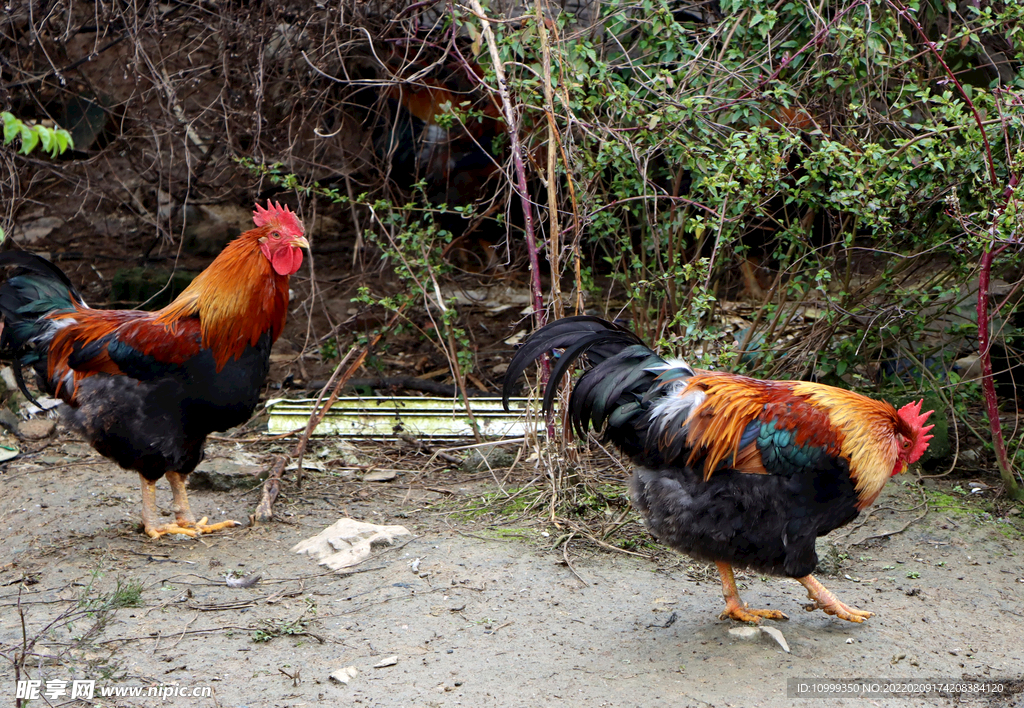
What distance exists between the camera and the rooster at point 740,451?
3588 mm

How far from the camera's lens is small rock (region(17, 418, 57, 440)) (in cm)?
656

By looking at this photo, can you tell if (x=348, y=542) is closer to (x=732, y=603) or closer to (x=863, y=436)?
(x=732, y=603)

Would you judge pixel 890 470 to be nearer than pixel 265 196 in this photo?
Yes

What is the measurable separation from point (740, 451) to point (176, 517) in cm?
342

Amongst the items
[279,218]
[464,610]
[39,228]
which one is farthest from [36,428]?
[464,610]

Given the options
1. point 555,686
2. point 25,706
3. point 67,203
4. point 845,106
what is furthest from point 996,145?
point 67,203

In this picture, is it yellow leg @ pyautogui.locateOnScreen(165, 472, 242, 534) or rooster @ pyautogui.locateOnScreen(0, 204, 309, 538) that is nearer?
rooster @ pyautogui.locateOnScreen(0, 204, 309, 538)

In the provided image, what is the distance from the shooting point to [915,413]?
388 centimetres

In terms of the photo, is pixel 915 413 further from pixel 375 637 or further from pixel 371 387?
pixel 371 387

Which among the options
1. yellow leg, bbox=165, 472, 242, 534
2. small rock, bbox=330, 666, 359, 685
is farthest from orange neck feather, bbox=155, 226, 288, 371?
small rock, bbox=330, 666, 359, 685

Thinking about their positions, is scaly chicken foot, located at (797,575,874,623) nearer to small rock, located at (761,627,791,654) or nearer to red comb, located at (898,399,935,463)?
small rock, located at (761,627,791,654)

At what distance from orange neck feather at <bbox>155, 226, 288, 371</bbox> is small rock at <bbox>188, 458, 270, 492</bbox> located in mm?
1291

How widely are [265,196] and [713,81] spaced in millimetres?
4372

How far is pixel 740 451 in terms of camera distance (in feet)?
11.8
